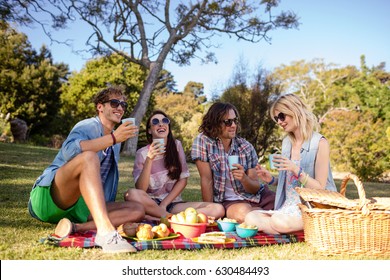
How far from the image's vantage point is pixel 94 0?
52.1ft

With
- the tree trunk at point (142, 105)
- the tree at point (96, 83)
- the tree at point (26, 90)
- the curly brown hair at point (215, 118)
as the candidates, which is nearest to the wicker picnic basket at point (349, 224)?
the curly brown hair at point (215, 118)

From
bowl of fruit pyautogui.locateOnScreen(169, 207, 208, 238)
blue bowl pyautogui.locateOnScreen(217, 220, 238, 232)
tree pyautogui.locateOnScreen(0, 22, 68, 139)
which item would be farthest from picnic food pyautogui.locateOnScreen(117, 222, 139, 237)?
tree pyautogui.locateOnScreen(0, 22, 68, 139)

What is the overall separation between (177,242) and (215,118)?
1.40m

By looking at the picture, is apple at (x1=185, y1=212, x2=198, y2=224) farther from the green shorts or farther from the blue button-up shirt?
the green shorts

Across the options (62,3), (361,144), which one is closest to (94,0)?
(62,3)

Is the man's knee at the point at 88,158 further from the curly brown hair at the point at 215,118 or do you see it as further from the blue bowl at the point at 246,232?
the curly brown hair at the point at 215,118

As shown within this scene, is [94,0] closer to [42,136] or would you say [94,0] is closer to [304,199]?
[42,136]

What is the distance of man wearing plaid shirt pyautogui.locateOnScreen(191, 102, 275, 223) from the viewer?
4070 millimetres

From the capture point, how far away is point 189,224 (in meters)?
3.34

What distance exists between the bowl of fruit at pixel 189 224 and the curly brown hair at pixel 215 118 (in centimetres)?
97

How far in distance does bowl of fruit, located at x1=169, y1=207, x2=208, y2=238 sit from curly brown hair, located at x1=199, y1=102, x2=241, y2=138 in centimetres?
97

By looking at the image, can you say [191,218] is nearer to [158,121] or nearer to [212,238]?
[212,238]

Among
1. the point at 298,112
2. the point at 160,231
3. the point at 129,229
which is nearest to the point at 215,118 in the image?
the point at 298,112

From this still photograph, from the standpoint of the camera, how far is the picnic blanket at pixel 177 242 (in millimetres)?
2980
